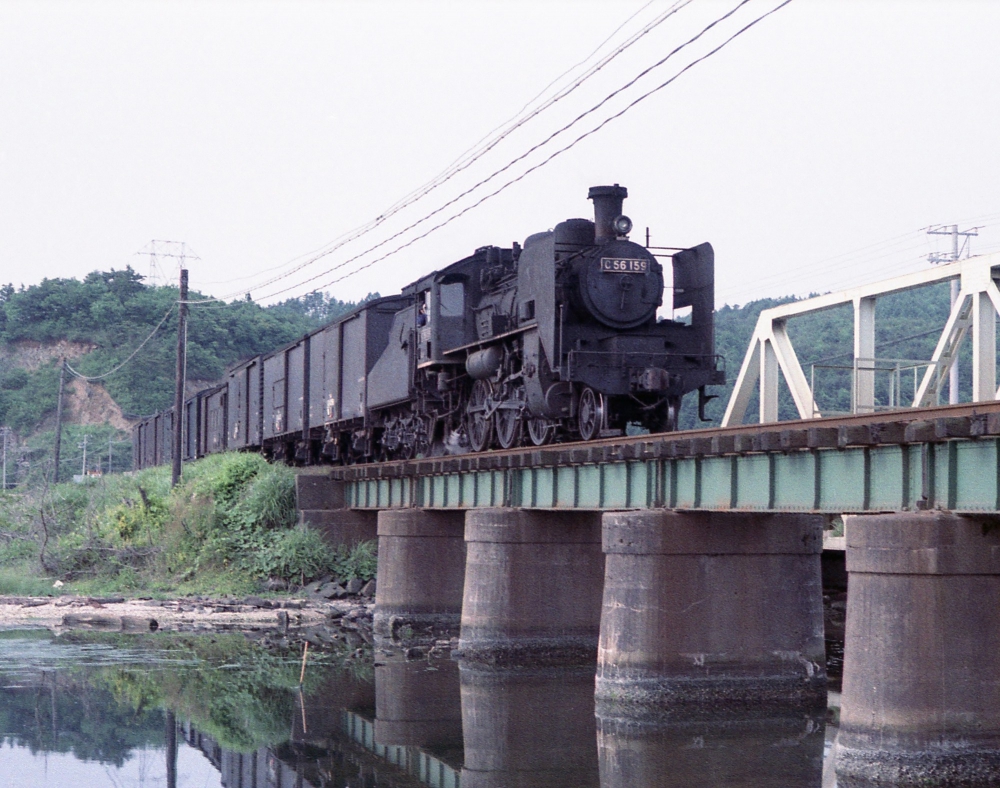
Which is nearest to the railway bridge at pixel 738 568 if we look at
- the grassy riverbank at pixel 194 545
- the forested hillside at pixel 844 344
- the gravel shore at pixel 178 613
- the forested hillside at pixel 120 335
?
the gravel shore at pixel 178 613

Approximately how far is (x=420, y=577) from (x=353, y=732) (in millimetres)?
8123

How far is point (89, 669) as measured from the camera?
65.1ft

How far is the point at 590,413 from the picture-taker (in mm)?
19078

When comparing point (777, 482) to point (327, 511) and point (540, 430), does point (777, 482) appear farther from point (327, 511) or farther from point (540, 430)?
point (327, 511)

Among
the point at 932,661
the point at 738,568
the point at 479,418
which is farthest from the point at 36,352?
the point at 932,661

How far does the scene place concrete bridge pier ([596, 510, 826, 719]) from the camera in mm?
14922

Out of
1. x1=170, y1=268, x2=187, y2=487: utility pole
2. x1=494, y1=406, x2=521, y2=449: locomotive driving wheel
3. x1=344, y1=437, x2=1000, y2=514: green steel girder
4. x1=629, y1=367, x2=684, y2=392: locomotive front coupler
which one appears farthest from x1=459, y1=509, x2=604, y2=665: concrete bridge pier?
x1=170, y1=268, x2=187, y2=487: utility pole

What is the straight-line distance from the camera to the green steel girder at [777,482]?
10750 mm

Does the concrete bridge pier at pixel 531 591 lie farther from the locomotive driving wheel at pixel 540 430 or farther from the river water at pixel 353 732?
the locomotive driving wheel at pixel 540 430

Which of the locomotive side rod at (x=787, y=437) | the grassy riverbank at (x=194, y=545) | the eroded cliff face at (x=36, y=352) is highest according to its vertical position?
the eroded cliff face at (x=36, y=352)

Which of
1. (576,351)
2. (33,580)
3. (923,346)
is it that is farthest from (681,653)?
(923,346)

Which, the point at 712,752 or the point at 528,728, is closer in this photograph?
the point at 712,752

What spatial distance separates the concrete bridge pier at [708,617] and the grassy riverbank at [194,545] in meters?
14.7

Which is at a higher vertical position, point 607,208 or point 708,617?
point 607,208
